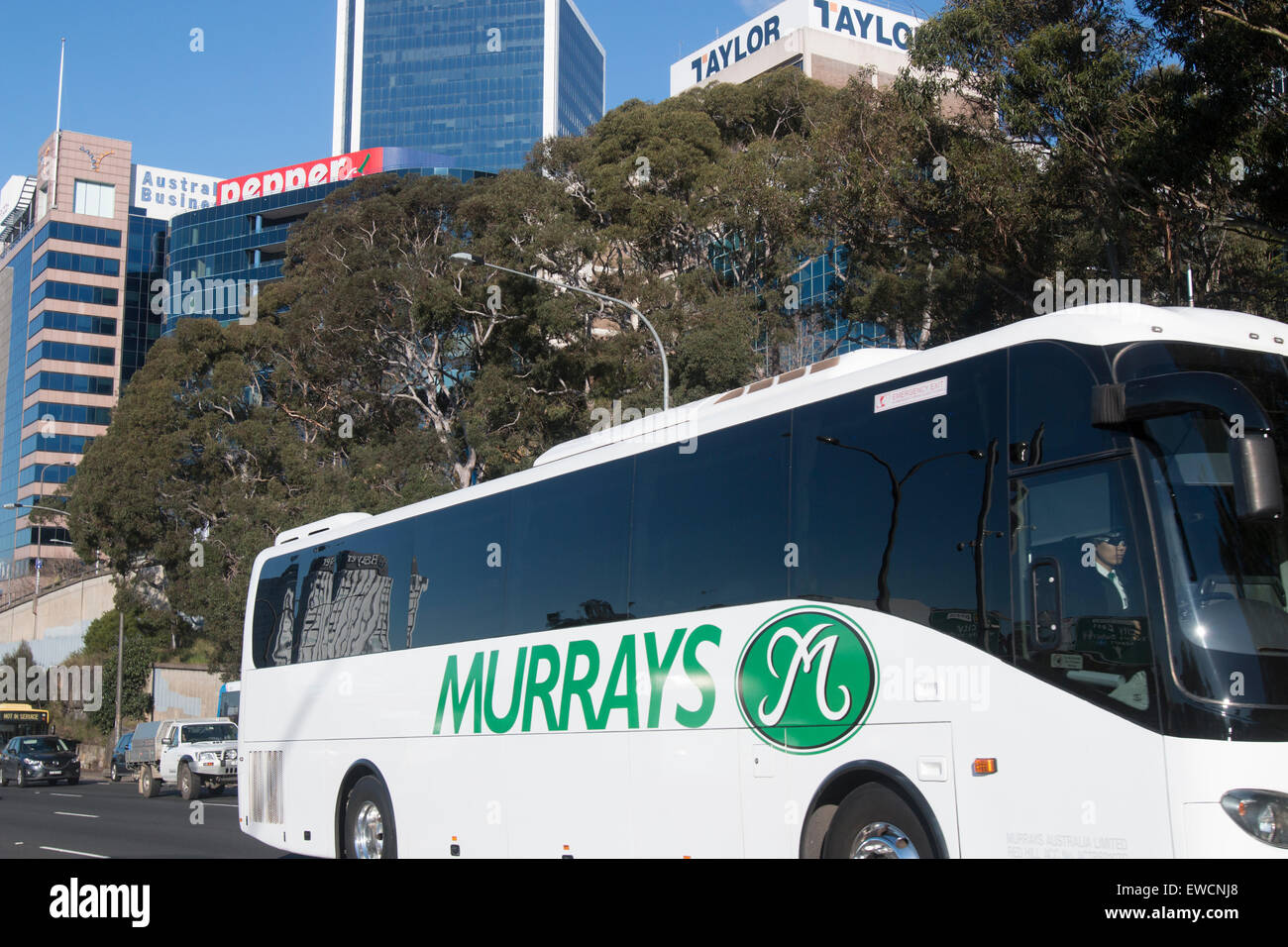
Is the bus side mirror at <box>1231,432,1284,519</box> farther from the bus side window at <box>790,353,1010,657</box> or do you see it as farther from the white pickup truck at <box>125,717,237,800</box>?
the white pickup truck at <box>125,717,237,800</box>

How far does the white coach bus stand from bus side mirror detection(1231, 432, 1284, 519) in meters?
0.01

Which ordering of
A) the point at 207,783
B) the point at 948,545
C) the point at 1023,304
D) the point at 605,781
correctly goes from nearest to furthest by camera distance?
the point at 948,545
the point at 605,781
the point at 1023,304
the point at 207,783

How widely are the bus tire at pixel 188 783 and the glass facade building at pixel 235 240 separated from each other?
72708 mm

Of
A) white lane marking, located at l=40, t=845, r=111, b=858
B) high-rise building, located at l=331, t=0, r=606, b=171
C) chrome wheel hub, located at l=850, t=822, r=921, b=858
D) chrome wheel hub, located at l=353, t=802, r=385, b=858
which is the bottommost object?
white lane marking, located at l=40, t=845, r=111, b=858

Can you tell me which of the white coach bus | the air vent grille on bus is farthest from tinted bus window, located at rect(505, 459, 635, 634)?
the air vent grille on bus

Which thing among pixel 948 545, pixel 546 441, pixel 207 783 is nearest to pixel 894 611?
pixel 948 545

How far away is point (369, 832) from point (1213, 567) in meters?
8.57

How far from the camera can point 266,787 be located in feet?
45.9

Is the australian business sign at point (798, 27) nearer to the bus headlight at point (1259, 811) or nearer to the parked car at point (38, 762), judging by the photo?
the parked car at point (38, 762)

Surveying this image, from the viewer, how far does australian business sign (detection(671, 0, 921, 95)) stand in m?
72.6

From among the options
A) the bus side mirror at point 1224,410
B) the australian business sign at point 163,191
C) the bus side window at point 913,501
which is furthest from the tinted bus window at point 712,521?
the australian business sign at point 163,191
